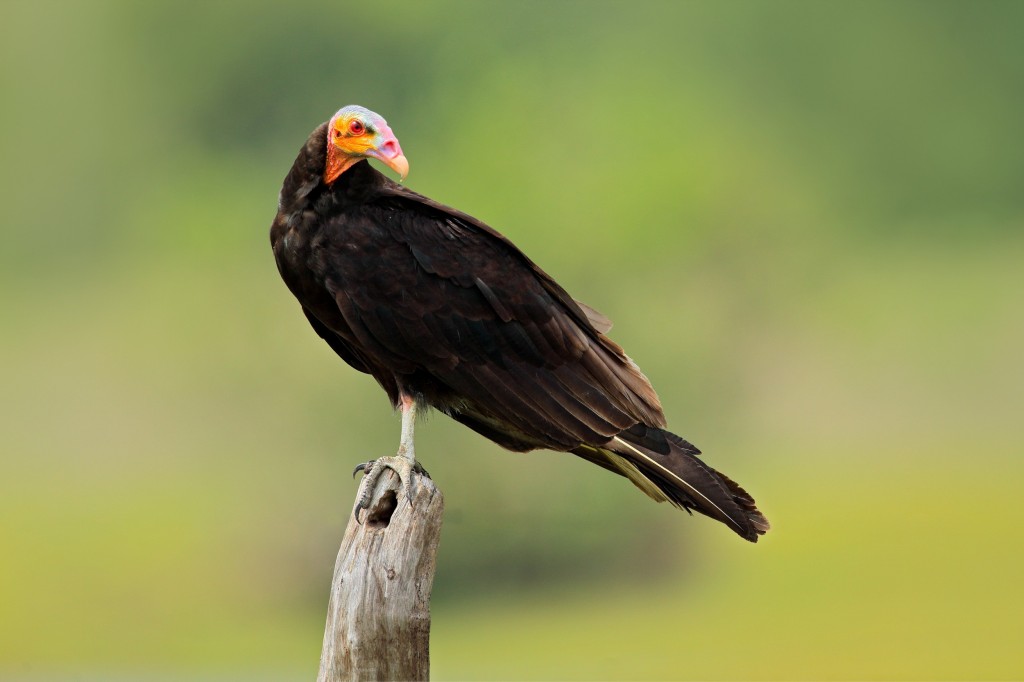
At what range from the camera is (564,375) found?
4074 mm

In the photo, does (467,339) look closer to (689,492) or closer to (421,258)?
(421,258)

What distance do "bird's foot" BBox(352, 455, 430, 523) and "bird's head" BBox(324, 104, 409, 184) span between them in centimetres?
95

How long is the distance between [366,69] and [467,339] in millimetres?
11942

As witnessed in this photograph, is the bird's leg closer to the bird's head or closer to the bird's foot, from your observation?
the bird's foot

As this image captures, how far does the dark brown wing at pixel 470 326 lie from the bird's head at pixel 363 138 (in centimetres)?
18

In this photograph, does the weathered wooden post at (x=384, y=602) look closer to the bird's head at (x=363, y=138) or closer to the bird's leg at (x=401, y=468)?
the bird's leg at (x=401, y=468)

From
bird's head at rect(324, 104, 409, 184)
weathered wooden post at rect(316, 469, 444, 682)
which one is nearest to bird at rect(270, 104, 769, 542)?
bird's head at rect(324, 104, 409, 184)

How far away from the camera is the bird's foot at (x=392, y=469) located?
150 inches

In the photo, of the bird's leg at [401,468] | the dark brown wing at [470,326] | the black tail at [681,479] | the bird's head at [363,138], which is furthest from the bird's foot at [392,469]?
the bird's head at [363,138]

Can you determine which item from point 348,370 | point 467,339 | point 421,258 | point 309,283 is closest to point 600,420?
point 467,339

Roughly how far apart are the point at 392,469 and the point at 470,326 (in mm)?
552

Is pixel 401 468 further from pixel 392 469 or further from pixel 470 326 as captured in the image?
pixel 470 326

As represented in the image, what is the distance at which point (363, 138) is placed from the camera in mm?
3963

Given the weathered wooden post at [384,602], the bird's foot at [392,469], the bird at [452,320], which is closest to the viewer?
the weathered wooden post at [384,602]
